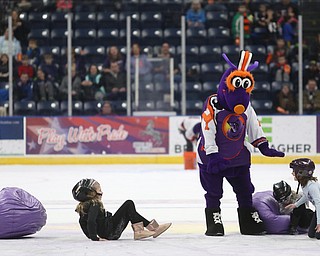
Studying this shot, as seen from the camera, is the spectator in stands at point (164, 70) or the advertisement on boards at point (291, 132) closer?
the spectator in stands at point (164, 70)

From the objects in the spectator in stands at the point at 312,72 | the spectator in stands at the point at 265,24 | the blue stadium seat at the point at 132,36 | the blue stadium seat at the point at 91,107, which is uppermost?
the spectator in stands at the point at 265,24

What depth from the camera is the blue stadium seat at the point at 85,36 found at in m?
20.2

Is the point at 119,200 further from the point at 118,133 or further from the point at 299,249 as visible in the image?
the point at 118,133

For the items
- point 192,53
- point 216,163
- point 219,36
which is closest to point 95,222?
point 216,163

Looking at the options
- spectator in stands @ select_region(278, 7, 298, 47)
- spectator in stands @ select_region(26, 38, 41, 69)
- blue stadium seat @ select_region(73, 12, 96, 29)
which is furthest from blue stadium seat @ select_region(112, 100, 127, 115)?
spectator in stands @ select_region(278, 7, 298, 47)

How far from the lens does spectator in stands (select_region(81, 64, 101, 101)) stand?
1852cm

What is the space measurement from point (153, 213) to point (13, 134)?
29.4 ft

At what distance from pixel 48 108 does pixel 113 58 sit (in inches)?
63.1

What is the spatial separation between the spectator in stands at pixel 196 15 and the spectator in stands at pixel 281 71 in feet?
6.53

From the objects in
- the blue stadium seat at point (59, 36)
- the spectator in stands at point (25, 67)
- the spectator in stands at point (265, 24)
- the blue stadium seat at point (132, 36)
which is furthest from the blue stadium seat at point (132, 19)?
the spectator in stands at point (265, 24)

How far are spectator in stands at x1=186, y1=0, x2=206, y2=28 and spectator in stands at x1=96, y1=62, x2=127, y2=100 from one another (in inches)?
108

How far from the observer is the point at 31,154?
18375 mm

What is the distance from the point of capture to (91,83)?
18672mm

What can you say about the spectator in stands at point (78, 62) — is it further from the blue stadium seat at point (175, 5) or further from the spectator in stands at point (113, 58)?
the blue stadium seat at point (175, 5)
